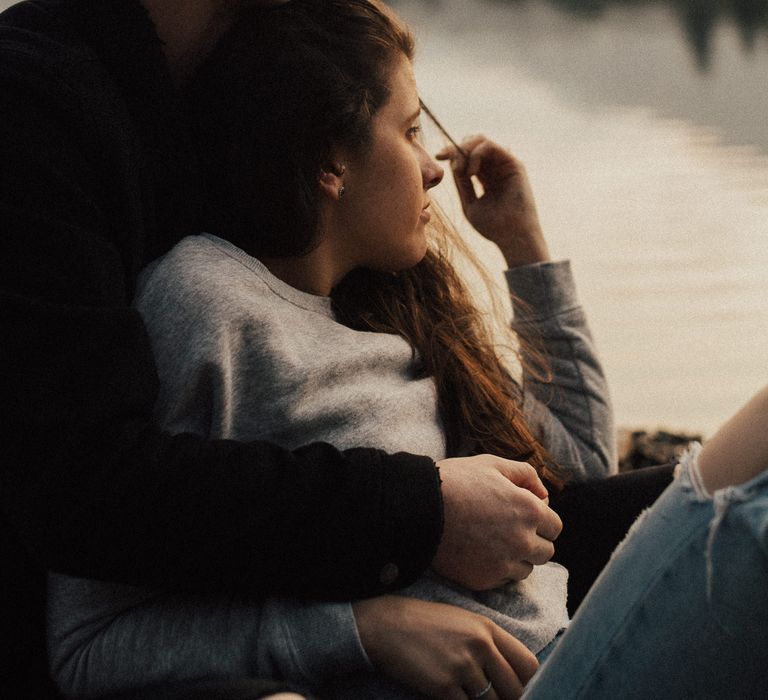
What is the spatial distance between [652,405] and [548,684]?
2.27 meters

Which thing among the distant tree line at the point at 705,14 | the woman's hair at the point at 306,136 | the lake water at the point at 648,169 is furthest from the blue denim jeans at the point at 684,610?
the distant tree line at the point at 705,14

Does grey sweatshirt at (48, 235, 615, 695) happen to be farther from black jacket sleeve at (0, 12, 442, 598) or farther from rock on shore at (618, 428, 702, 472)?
rock on shore at (618, 428, 702, 472)

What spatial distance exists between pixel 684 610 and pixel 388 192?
67cm

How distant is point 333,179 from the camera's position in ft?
4.52

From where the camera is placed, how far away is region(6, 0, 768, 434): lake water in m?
3.43

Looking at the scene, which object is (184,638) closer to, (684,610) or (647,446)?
(684,610)

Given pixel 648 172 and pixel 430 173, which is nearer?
pixel 430 173

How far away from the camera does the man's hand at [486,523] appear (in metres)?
1.16

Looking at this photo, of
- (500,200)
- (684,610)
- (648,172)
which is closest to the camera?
(684,610)

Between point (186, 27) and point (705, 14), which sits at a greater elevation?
point (186, 27)

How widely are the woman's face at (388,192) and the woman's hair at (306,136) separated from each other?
2 centimetres

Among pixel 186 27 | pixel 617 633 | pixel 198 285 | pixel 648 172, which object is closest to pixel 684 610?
pixel 617 633

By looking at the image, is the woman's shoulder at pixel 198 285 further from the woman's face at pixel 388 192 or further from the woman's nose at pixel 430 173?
the woman's nose at pixel 430 173

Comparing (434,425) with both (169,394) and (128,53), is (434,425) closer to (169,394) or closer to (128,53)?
(169,394)
